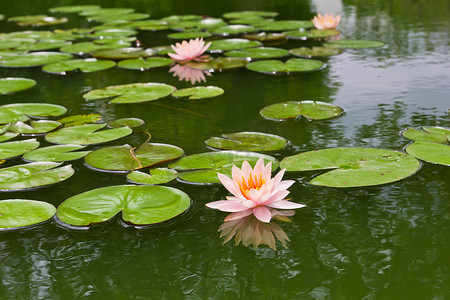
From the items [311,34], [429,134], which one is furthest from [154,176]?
[311,34]

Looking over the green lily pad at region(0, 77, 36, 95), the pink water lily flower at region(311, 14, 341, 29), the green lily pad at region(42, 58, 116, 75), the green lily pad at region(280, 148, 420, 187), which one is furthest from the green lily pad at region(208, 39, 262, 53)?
the green lily pad at region(280, 148, 420, 187)

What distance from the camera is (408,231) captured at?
1.32 m

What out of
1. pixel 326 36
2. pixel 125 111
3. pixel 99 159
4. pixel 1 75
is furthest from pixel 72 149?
pixel 326 36

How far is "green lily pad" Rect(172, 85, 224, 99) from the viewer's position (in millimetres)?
2635

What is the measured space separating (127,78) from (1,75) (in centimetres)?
88

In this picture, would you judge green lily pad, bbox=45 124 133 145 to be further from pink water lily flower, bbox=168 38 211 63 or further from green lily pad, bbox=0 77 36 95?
pink water lily flower, bbox=168 38 211 63

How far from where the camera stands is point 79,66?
3.34 metres

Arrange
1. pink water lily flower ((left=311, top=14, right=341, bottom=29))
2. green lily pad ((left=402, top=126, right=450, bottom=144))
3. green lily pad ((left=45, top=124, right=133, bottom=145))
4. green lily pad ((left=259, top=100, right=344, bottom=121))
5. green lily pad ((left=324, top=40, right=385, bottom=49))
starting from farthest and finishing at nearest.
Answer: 1. pink water lily flower ((left=311, top=14, right=341, bottom=29))
2. green lily pad ((left=324, top=40, right=385, bottom=49))
3. green lily pad ((left=259, top=100, right=344, bottom=121))
4. green lily pad ((left=45, top=124, right=133, bottom=145))
5. green lily pad ((left=402, top=126, right=450, bottom=144))

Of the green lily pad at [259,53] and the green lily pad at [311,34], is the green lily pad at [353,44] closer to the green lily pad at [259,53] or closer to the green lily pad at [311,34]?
the green lily pad at [311,34]

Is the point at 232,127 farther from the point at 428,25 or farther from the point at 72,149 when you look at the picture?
the point at 428,25

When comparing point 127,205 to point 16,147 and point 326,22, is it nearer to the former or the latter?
point 16,147

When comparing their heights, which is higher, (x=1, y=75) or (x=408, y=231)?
(x=1, y=75)

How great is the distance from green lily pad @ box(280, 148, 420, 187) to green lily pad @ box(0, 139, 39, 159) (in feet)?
3.17

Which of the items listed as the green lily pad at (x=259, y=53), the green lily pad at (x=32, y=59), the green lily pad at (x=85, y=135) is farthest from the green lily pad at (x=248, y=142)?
the green lily pad at (x=32, y=59)
